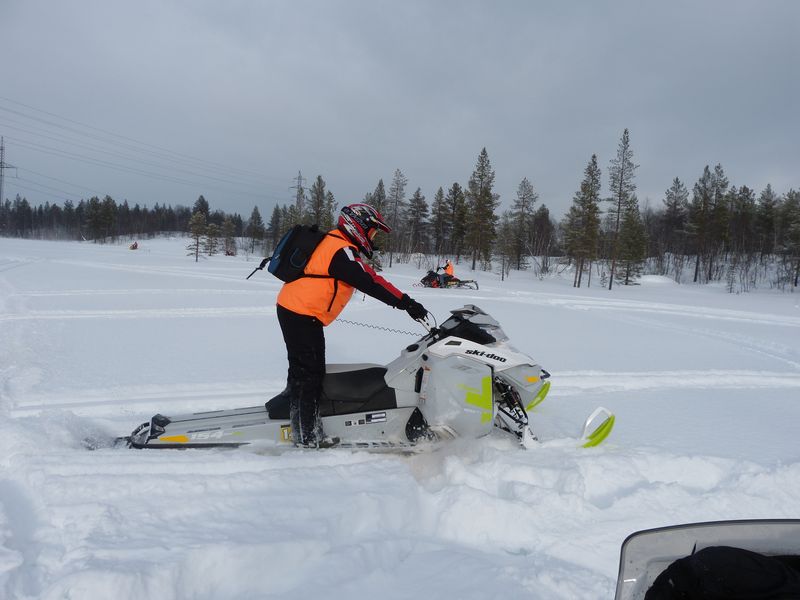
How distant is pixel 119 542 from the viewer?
6.61 ft

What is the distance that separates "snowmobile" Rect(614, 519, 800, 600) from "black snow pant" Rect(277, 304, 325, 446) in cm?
223

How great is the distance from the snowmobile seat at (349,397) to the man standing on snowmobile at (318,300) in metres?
0.08

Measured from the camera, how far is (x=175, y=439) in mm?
3160

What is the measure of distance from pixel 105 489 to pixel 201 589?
3.33 ft

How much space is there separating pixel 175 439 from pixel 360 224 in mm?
2015

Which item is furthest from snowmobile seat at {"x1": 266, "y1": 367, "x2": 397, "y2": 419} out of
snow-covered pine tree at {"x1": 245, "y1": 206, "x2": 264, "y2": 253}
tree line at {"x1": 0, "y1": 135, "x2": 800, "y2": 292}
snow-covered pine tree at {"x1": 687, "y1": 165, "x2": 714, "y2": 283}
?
snow-covered pine tree at {"x1": 245, "y1": 206, "x2": 264, "y2": 253}

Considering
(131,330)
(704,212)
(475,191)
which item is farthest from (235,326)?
(704,212)

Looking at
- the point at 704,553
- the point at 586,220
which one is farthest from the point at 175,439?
the point at 586,220

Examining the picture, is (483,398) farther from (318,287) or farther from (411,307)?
(318,287)

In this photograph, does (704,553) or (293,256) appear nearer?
(704,553)

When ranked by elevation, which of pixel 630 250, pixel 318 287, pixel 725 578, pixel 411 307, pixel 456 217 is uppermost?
pixel 456 217

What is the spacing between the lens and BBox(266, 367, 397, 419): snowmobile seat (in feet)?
10.7

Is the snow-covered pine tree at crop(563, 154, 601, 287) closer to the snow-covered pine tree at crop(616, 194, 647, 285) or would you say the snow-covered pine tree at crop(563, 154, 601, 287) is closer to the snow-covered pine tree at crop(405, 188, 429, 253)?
A: the snow-covered pine tree at crop(616, 194, 647, 285)

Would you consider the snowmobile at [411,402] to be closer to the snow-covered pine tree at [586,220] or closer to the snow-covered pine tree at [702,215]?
the snow-covered pine tree at [586,220]
